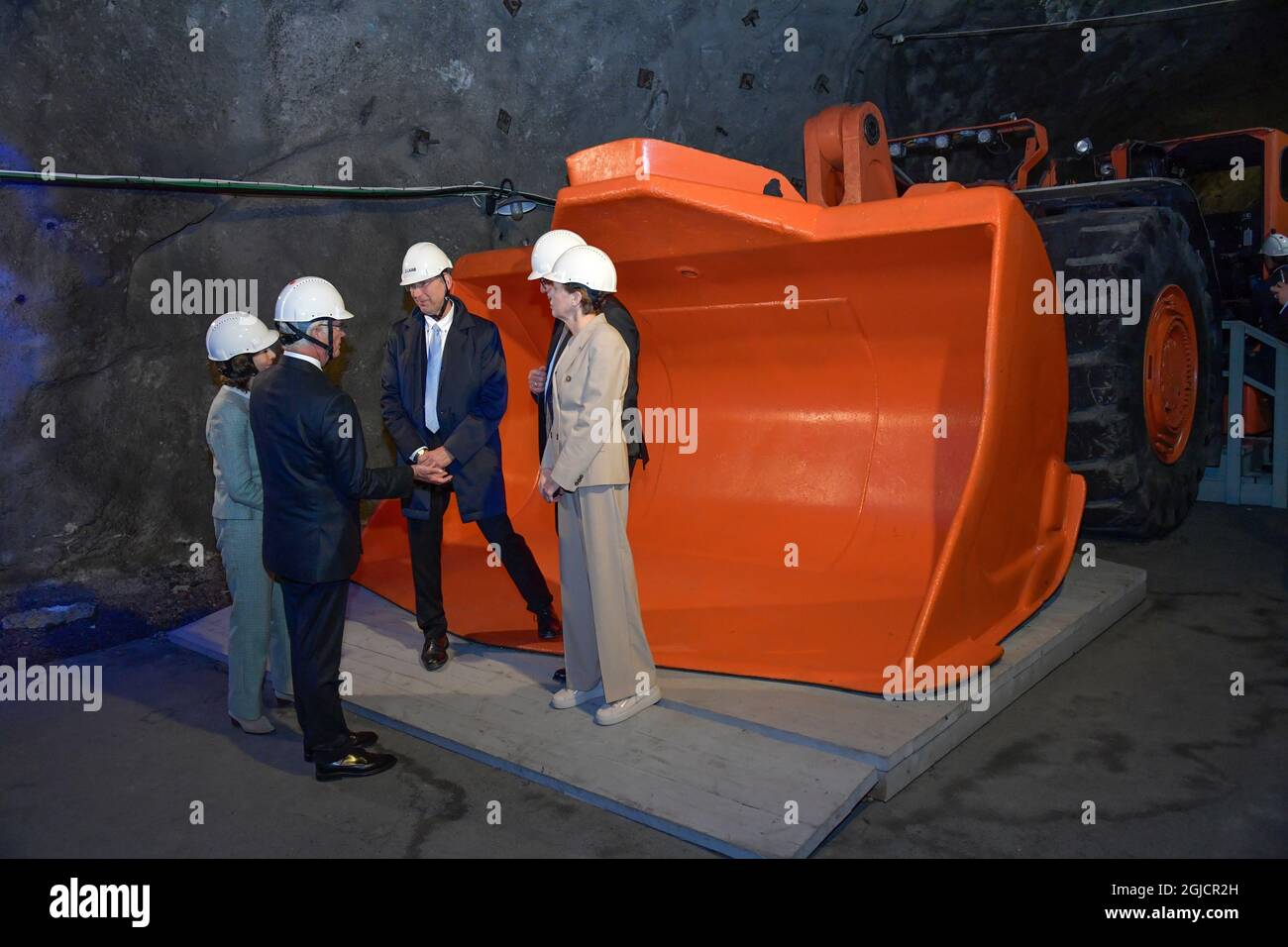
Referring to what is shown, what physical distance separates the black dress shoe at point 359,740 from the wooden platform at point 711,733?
189 millimetres

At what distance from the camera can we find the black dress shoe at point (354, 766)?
10.7ft

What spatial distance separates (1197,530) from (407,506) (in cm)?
456

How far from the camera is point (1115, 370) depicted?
183 inches

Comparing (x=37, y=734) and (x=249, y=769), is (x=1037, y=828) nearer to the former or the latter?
(x=249, y=769)

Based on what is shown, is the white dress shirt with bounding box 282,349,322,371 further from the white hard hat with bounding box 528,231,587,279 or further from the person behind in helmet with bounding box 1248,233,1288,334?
the person behind in helmet with bounding box 1248,233,1288,334

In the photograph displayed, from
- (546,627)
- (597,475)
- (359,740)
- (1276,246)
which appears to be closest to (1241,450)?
(1276,246)

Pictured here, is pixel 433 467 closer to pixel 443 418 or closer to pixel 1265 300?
pixel 443 418

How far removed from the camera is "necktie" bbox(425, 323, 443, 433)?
162 inches

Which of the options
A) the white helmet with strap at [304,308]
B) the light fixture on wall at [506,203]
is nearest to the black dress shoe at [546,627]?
the white helmet with strap at [304,308]

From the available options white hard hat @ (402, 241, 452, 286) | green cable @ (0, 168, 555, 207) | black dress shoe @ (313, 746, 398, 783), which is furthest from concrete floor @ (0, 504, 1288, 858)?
green cable @ (0, 168, 555, 207)

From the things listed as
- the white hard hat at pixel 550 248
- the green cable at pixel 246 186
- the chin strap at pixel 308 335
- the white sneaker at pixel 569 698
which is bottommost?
the white sneaker at pixel 569 698

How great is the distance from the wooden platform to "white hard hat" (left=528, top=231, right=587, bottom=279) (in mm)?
1560

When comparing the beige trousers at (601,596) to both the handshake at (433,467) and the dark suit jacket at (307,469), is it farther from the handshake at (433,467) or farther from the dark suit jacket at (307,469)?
the dark suit jacket at (307,469)

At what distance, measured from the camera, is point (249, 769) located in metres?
3.38
